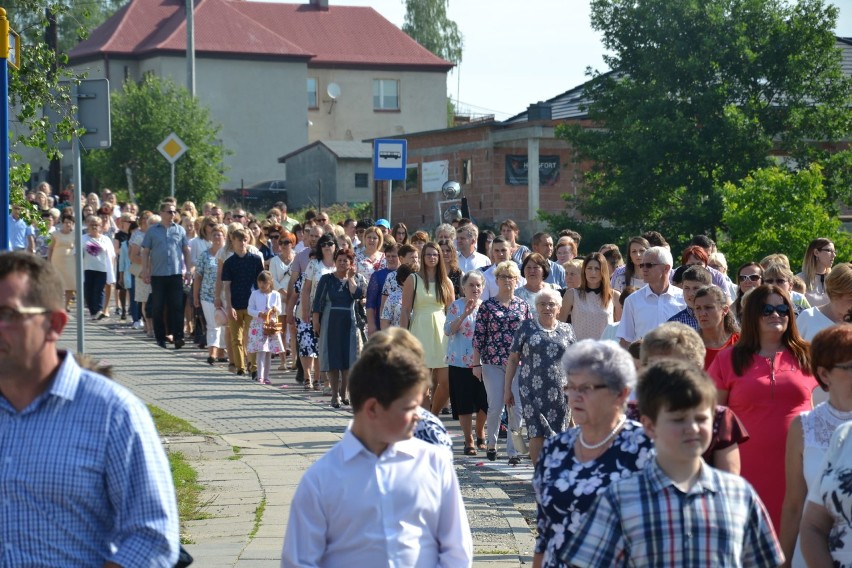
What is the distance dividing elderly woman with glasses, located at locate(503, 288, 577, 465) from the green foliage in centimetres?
1132

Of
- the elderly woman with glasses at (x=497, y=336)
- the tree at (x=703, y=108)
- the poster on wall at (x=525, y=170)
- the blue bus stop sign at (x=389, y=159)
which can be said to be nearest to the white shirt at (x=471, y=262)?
the elderly woman with glasses at (x=497, y=336)

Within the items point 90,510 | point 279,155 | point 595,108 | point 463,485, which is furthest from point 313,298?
→ point 279,155

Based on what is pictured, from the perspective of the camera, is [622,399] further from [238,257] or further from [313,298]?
[238,257]

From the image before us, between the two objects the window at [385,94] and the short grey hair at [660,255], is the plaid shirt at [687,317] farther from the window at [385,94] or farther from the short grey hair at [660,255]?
the window at [385,94]

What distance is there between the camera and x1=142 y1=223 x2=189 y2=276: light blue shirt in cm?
1934

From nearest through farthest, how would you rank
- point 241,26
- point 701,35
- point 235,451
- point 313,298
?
point 235,451, point 313,298, point 701,35, point 241,26

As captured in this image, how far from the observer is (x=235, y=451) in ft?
38.8

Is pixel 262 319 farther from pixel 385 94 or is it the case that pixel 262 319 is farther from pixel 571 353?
pixel 385 94

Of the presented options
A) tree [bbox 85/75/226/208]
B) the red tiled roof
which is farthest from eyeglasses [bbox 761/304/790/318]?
the red tiled roof

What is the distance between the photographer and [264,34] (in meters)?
72.4

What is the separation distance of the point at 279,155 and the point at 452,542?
6856 centimetres

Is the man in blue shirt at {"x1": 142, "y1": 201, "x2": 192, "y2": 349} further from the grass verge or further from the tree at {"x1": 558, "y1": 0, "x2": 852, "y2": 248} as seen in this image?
the tree at {"x1": 558, "y1": 0, "x2": 852, "y2": 248}

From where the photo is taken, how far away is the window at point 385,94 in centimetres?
7688

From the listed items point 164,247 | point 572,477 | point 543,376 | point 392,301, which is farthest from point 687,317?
point 164,247
